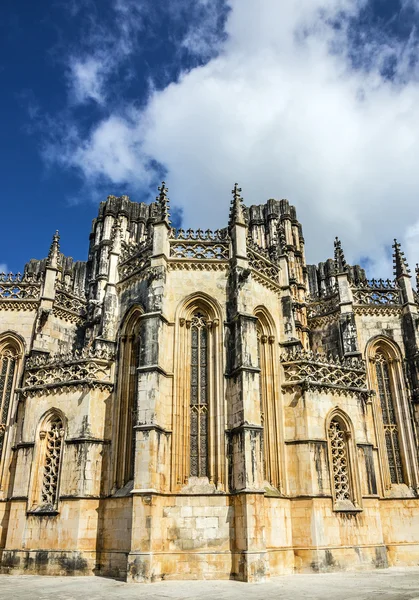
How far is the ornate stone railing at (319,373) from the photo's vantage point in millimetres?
20156

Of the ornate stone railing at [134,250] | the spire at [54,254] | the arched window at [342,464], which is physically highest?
the spire at [54,254]

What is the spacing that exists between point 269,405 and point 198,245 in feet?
22.9

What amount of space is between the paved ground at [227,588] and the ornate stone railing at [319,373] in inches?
269

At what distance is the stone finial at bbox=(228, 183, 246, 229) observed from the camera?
20438 mm

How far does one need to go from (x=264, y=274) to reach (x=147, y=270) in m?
5.05

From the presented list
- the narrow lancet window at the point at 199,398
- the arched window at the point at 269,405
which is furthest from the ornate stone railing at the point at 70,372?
the arched window at the point at 269,405

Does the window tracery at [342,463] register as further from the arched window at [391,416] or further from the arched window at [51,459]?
the arched window at [51,459]

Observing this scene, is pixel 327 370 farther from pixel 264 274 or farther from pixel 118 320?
pixel 118 320

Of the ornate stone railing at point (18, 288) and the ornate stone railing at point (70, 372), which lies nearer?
the ornate stone railing at point (70, 372)

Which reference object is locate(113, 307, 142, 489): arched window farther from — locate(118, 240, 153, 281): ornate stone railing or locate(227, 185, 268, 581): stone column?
locate(227, 185, 268, 581): stone column

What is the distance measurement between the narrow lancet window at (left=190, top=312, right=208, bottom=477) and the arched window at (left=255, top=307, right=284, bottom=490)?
8.48ft

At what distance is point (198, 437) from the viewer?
17.7 meters

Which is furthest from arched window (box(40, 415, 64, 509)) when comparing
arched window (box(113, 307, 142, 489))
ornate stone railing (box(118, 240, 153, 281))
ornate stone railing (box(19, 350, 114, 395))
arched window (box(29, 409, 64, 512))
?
ornate stone railing (box(118, 240, 153, 281))

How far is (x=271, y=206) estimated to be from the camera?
4112cm
